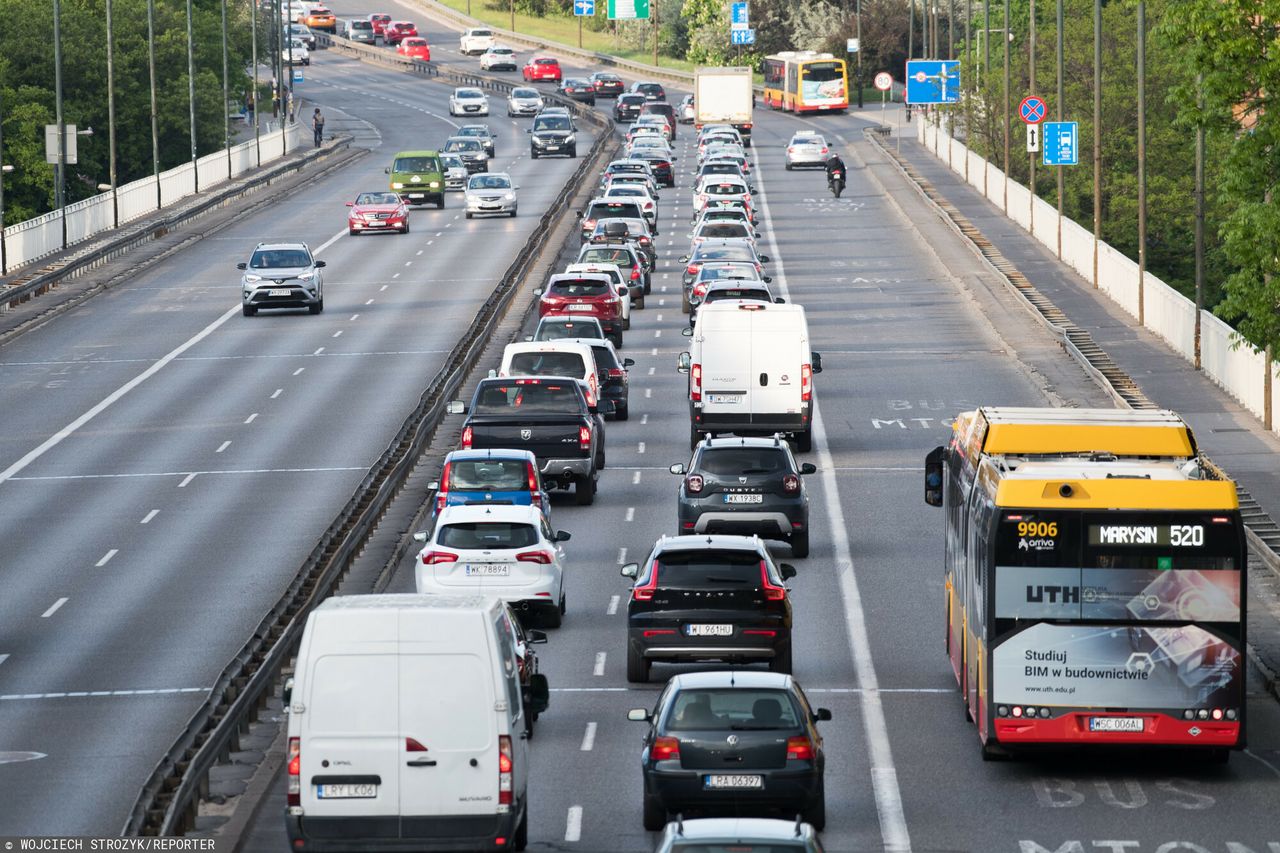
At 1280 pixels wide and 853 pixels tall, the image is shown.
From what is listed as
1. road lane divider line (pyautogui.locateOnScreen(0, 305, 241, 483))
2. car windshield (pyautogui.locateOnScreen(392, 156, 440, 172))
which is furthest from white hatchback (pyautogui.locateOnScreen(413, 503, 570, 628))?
car windshield (pyautogui.locateOnScreen(392, 156, 440, 172))

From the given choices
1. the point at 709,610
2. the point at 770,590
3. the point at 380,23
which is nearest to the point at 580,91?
the point at 380,23

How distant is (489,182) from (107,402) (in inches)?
1485

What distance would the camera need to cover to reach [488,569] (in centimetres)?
2878

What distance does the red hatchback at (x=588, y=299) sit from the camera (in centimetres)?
5569

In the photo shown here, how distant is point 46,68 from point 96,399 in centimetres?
6242

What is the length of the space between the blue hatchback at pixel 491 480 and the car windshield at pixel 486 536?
4134 mm

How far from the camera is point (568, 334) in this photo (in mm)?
49688

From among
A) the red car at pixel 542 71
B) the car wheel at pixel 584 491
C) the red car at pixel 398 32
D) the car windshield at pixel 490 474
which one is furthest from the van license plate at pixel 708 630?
the red car at pixel 398 32

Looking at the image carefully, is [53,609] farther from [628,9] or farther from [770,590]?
[628,9]

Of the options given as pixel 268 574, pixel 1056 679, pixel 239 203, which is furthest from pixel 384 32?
pixel 1056 679

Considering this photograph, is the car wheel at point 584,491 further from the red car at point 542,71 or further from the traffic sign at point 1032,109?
the red car at point 542,71

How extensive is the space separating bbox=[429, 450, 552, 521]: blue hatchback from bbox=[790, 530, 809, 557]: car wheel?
3.54 m

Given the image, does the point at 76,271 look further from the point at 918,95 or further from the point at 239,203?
the point at 918,95

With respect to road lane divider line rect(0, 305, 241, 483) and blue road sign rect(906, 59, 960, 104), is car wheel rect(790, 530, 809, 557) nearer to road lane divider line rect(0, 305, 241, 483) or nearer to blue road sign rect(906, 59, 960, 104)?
road lane divider line rect(0, 305, 241, 483)
